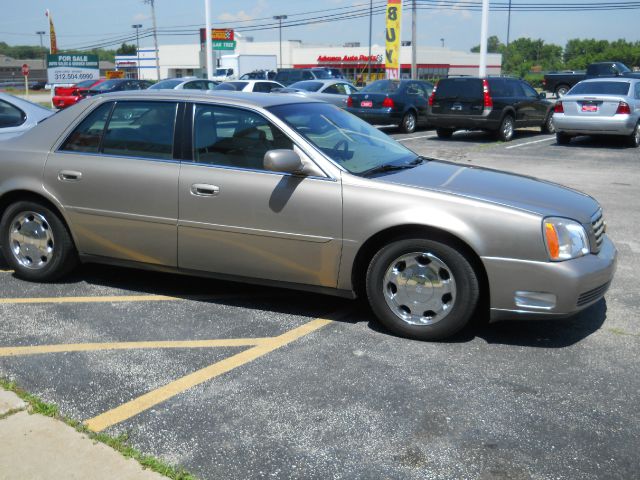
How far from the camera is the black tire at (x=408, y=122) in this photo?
20406 mm

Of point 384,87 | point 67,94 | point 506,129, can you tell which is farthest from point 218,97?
point 67,94

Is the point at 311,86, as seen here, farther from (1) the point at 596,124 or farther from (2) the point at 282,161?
(2) the point at 282,161

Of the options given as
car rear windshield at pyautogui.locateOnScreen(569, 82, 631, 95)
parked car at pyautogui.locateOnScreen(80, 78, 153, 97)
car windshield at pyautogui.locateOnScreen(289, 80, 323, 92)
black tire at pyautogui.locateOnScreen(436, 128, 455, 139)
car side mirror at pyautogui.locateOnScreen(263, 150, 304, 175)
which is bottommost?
black tire at pyautogui.locateOnScreen(436, 128, 455, 139)

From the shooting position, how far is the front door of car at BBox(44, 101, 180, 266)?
5309mm

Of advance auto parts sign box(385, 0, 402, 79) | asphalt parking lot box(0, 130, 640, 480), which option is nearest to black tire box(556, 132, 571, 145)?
asphalt parking lot box(0, 130, 640, 480)

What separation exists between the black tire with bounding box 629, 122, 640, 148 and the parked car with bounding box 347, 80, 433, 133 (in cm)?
596

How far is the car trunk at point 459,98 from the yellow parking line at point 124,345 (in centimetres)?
1445

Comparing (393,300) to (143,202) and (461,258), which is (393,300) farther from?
(143,202)

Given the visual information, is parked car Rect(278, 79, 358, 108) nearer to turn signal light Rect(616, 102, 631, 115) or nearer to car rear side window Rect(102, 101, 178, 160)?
turn signal light Rect(616, 102, 631, 115)

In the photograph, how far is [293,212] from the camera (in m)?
4.89

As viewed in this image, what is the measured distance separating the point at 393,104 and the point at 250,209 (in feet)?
51.2

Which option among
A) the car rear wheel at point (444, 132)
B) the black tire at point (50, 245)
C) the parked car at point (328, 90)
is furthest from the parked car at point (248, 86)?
the black tire at point (50, 245)

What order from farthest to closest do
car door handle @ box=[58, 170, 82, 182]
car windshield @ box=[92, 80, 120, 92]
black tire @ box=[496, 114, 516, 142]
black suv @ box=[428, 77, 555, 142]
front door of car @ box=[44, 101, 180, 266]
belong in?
car windshield @ box=[92, 80, 120, 92]
black tire @ box=[496, 114, 516, 142]
black suv @ box=[428, 77, 555, 142]
car door handle @ box=[58, 170, 82, 182]
front door of car @ box=[44, 101, 180, 266]

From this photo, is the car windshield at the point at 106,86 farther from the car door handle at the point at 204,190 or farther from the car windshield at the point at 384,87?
the car door handle at the point at 204,190
